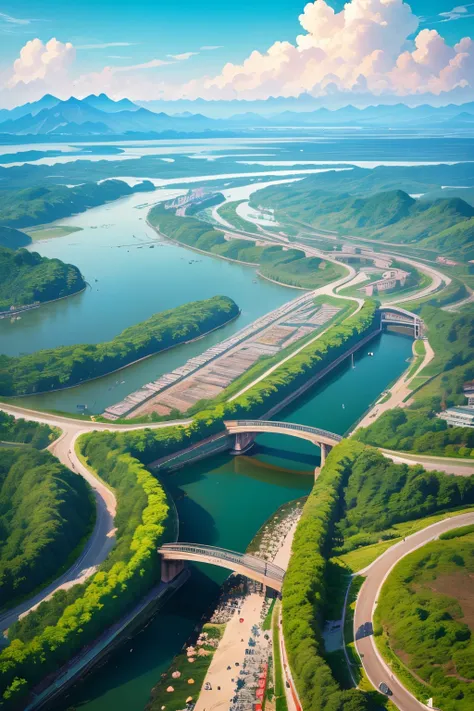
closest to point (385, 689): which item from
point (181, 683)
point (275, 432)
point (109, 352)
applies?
point (181, 683)

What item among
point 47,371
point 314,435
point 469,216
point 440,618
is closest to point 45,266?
point 47,371

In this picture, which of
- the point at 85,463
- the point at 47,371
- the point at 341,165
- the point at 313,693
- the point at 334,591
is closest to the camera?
the point at 313,693

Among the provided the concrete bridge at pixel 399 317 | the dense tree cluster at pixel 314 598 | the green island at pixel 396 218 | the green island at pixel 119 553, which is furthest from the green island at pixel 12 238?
the dense tree cluster at pixel 314 598

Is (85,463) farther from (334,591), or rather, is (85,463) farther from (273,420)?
(334,591)

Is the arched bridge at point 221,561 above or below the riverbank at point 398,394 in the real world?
below

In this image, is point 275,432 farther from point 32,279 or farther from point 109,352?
point 32,279

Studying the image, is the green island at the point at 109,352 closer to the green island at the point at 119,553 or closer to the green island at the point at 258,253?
the green island at the point at 119,553

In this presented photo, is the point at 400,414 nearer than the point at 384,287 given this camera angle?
Yes
